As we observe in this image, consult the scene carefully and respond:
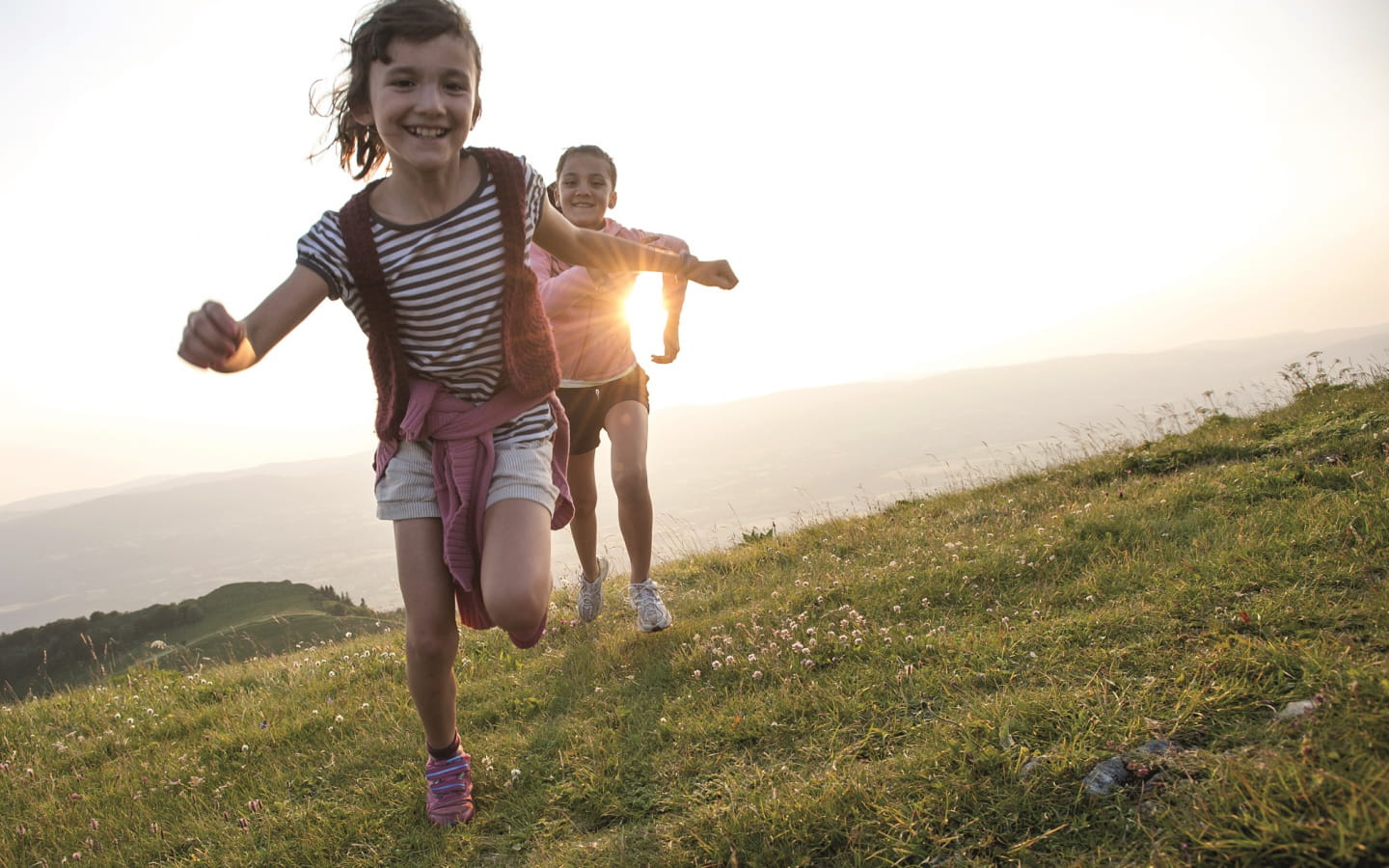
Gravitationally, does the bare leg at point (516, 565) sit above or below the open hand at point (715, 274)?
below

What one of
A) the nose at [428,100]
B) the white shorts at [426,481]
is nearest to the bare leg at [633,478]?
the white shorts at [426,481]

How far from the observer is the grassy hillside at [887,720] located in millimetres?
2504

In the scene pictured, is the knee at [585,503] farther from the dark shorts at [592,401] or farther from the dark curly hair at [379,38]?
the dark curly hair at [379,38]

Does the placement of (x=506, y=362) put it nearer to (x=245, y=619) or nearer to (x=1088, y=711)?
(x=1088, y=711)

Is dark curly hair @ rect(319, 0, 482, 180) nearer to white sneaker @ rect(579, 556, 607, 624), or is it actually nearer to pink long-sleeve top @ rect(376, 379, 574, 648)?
pink long-sleeve top @ rect(376, 379, 574, 648)

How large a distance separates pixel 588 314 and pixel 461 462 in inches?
91.1

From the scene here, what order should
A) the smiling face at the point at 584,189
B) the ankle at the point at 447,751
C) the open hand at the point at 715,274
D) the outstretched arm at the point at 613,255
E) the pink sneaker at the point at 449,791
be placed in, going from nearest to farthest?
1. the pink sneaker at the point at 449,791
2. the ankle at the point at 447,751
3. the outstretched arm at the point at 613,255
4. the open hand at the point at 715,274
5. the smiling face at the point at 584,189

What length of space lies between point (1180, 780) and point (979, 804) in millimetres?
614

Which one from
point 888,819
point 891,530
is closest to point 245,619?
point 891,530

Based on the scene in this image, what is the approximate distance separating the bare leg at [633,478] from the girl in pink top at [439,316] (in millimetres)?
1836

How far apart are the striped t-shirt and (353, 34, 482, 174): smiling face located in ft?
0.84

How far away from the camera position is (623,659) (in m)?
5.06

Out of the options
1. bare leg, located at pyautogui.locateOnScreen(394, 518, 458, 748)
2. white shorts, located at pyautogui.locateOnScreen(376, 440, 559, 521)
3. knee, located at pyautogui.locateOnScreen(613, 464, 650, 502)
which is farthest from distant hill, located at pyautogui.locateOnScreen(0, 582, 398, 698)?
white shorts, located at pyautogui.locateOnScreen(376, 440, 559, 521)

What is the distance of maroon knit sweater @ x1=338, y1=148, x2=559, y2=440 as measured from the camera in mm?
3213
